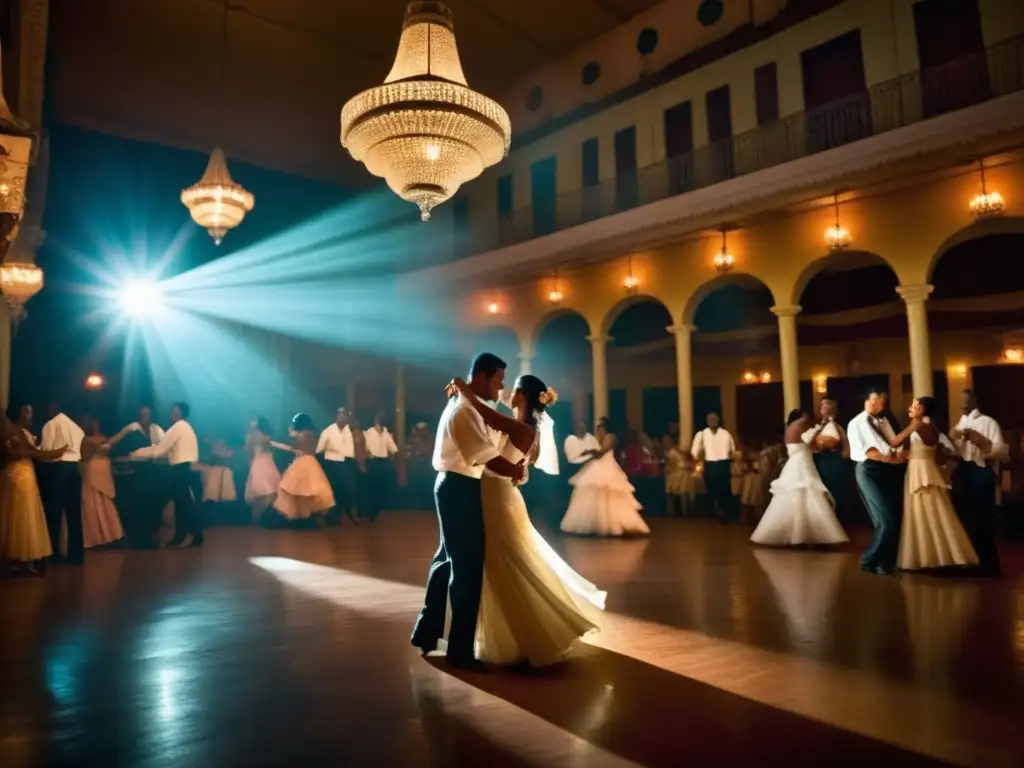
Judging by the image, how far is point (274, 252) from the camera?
1617 cm

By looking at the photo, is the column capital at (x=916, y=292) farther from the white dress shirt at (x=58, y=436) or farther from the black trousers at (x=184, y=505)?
the white dress shirt at (x=58, y=436)

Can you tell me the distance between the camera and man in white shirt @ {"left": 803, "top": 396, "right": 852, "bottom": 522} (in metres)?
7.81

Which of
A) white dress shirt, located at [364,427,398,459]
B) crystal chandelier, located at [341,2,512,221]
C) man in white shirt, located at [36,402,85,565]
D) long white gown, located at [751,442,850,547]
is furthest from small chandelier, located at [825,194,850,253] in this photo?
man in white shirt, located at [36,402,85,565]

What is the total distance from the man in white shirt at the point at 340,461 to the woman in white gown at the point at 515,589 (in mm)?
7429

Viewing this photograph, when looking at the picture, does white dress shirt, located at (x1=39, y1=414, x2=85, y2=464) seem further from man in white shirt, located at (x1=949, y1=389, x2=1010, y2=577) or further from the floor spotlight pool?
man in white shirt, located at (x1=949, y1=389, x2=1010, y2=577)

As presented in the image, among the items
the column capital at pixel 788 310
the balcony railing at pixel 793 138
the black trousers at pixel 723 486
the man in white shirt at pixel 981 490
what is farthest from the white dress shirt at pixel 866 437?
the balcony railing at pixel 793 138

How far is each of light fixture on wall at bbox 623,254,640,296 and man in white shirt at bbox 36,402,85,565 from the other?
8852 millimetres

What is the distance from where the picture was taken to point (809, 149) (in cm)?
1138

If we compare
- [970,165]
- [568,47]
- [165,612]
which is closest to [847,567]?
[165,612]

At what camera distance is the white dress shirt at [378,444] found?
1151cm

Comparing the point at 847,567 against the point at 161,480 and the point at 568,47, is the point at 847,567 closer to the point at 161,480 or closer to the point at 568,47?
the point at 161,480

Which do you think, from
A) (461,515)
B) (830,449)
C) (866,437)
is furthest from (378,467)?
(461,515)

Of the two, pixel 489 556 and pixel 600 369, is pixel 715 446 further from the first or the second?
pixel 489 556

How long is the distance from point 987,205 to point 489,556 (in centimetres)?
862
